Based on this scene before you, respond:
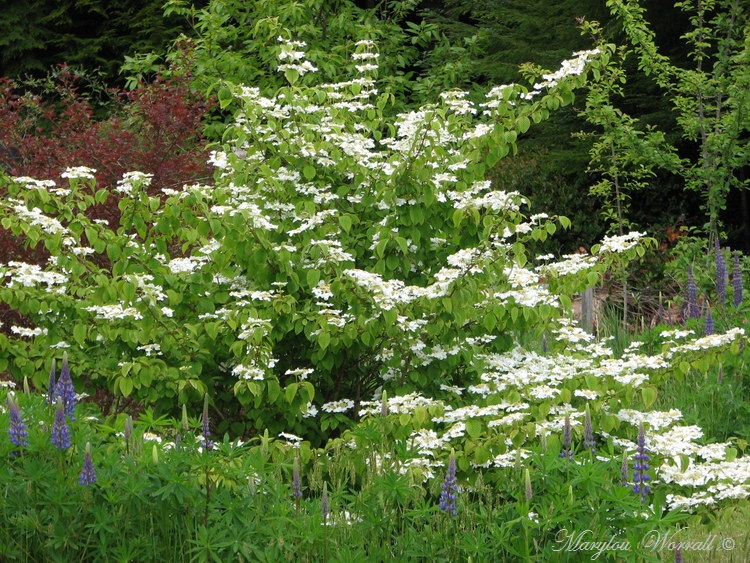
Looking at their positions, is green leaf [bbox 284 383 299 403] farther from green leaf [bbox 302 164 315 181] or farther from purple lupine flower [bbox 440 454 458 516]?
purple lupine flower [bbox 440 454 458 516]

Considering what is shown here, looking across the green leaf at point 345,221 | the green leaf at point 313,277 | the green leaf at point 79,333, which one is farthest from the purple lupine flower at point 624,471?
the green leaf at point 79,333

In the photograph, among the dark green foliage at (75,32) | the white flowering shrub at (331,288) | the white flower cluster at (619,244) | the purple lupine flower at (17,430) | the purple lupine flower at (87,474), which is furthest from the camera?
the dark green foliage at (75,32)

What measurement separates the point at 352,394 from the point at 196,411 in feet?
2.85

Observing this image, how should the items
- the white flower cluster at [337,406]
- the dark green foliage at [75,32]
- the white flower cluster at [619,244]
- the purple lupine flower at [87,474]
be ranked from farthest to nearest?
the dark green foliage at [75,32]
the white flower cluster at [619,244]
the white flower cluster at [337,406]
the purple lupine flower at [87,474]

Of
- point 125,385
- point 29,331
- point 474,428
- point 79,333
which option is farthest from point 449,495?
point 29,331

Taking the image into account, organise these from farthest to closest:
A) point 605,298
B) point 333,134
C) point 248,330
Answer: point 605,298, point 333,134, point 248,330

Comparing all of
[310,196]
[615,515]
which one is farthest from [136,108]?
[615,515]

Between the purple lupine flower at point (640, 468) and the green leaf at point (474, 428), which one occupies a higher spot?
the purple lupine flower at point (640, 468)

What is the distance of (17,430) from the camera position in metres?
3.18

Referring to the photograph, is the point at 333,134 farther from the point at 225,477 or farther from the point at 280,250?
the point at 225,477

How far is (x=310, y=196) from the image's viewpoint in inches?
203

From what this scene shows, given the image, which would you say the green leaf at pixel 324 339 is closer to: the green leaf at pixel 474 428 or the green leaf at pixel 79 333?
the green leaf at pixel 474 428

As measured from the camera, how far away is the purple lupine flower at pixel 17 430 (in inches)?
122

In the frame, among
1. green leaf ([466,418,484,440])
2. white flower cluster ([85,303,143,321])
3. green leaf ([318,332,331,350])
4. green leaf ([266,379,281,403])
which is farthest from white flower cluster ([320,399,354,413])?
white flower cluster ([85,303,143,321])
